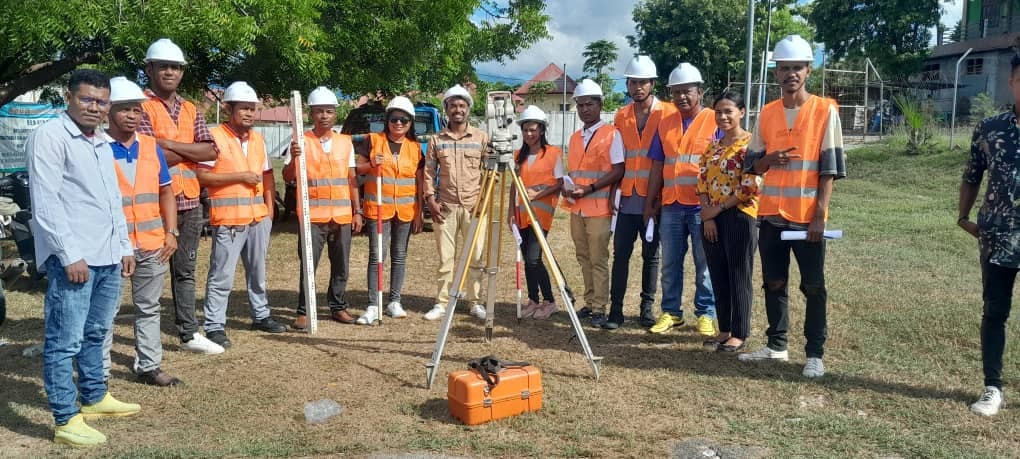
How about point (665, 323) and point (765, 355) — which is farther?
point (665, 323)

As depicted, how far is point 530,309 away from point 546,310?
153 mm

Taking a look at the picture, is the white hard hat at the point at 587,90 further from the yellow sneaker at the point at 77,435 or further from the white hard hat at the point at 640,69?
the yellow sneaker at the point at 77,435

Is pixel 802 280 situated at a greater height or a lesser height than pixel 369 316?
greater

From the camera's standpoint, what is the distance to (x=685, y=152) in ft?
19.6

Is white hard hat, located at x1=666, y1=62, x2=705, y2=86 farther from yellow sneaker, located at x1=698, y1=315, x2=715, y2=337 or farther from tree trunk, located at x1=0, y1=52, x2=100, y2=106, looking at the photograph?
tree trunk, located at x1=0, y1=52, x2=100, y2=106

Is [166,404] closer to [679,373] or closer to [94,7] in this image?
[679,373]

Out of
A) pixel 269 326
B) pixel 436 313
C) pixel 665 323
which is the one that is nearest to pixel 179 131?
pixel 269 326

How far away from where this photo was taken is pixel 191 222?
5.64 meters

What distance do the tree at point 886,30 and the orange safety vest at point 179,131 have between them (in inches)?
1412

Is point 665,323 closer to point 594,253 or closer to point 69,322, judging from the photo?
point 594,253

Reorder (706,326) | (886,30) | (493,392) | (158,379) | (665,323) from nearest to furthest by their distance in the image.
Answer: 1. (493,392)
2. (158,379)
3. (706,326)
4. (665,323)
5. (886,30)

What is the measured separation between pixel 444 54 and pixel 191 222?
20.4 ft

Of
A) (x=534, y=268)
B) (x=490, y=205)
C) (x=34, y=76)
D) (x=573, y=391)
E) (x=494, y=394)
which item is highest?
(x=34, y=76)

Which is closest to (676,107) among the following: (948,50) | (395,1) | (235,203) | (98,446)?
(235,203)
